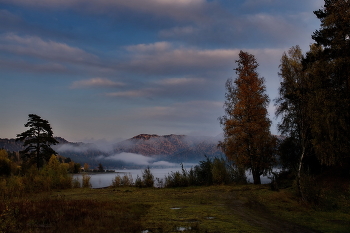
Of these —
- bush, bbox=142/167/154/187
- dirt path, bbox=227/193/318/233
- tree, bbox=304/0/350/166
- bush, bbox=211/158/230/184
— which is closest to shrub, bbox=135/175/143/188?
bush, bbox=142/167/154/187

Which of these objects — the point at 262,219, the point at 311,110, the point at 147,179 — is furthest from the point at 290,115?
the point at 262,219

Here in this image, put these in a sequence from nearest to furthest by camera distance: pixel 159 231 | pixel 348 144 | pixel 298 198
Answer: pixel 159 231 < pixel 298 198 < pixel 348 144

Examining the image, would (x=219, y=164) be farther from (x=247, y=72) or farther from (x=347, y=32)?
(x=347, y=32)

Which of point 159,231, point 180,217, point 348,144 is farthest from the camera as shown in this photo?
point 348,144

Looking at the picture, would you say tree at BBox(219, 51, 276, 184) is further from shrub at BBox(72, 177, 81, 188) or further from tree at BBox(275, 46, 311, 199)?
shrub at BBox(72, 177, 81, 188)

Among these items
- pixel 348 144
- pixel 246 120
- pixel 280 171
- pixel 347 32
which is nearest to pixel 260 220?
pixel 348 144

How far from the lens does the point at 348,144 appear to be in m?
21.4

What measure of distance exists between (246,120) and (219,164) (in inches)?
182

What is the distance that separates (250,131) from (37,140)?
2833 cm

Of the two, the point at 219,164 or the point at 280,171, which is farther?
the point at 280,171

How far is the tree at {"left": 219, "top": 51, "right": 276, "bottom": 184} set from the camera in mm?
25562

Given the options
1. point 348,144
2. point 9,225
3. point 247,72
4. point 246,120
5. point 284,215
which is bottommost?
point 284,215

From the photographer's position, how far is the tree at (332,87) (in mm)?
21203

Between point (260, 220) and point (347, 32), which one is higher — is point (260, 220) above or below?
below
